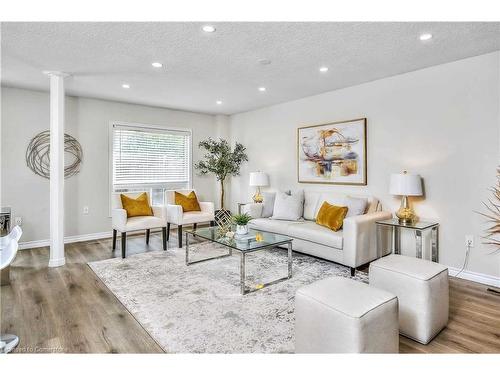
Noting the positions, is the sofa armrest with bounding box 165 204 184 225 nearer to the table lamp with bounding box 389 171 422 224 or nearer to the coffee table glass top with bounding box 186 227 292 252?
the coffee table glass top with bounding box 186 227 292 252

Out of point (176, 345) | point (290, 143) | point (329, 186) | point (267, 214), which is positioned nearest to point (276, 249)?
point (267, 214)

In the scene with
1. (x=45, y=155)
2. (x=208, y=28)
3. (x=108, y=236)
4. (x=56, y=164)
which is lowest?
(x=108, y=236)

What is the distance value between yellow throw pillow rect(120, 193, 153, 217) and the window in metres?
1.07

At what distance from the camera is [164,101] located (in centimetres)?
524

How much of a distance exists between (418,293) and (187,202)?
3.75 metres

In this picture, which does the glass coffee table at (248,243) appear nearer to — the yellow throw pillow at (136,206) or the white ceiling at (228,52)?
the yellow throw pillow at (136,206)

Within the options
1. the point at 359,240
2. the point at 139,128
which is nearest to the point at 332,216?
the point at 359,240

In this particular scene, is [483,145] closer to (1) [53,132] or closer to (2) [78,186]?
(1) [53,132]

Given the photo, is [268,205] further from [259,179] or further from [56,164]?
[56,164]

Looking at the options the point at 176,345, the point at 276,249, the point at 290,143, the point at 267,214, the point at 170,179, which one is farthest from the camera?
the point at 170,179

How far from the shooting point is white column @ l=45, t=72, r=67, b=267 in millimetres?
3699

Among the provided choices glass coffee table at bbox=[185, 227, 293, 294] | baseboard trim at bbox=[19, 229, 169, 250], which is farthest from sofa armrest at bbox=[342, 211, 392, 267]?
baseboard trim at bbox=[19, 229, 169, 250]

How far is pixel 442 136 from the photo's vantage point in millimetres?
3400
